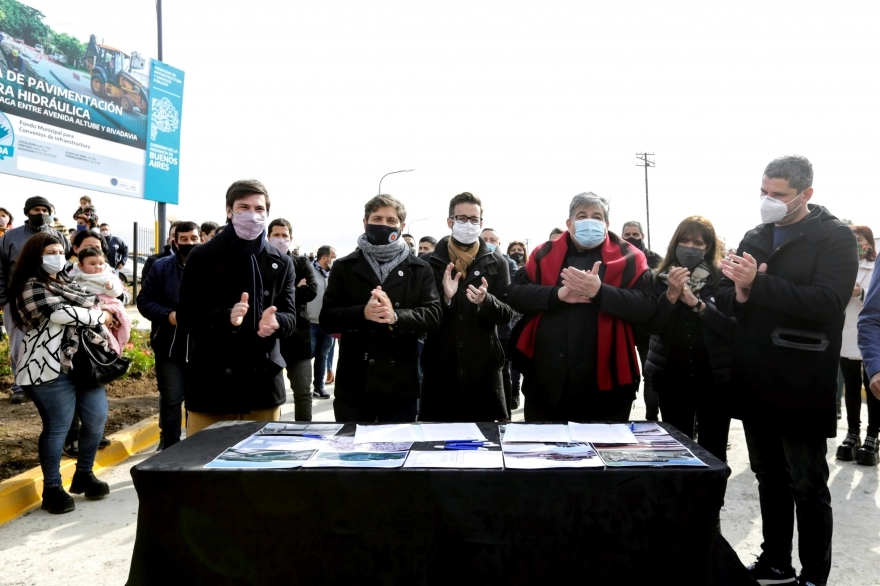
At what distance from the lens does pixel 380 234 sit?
3.64 metres

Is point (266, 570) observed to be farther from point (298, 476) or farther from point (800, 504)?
point (800, 504)

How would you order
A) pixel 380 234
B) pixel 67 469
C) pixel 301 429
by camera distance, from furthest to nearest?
pixel 67 469 < pixel 380 234 < pixel 301 429

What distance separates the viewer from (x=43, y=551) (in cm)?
356

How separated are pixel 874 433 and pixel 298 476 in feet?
17.4

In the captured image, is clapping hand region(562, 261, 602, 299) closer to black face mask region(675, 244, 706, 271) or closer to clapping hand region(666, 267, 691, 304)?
clapping hand region(666, 267, 691, 304)

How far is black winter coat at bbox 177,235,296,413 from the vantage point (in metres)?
3.34

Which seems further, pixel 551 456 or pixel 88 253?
pixel 88 253

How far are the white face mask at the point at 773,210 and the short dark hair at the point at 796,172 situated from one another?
5cm

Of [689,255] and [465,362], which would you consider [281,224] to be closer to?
[465,362]

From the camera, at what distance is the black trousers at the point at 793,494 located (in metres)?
2.85

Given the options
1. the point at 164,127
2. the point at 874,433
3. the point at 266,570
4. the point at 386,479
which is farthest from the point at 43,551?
the point at 164,127

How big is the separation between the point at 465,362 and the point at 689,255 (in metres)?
1.57

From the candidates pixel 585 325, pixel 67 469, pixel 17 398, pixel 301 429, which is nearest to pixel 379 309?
pixel 301 429

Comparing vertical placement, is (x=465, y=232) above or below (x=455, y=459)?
above
